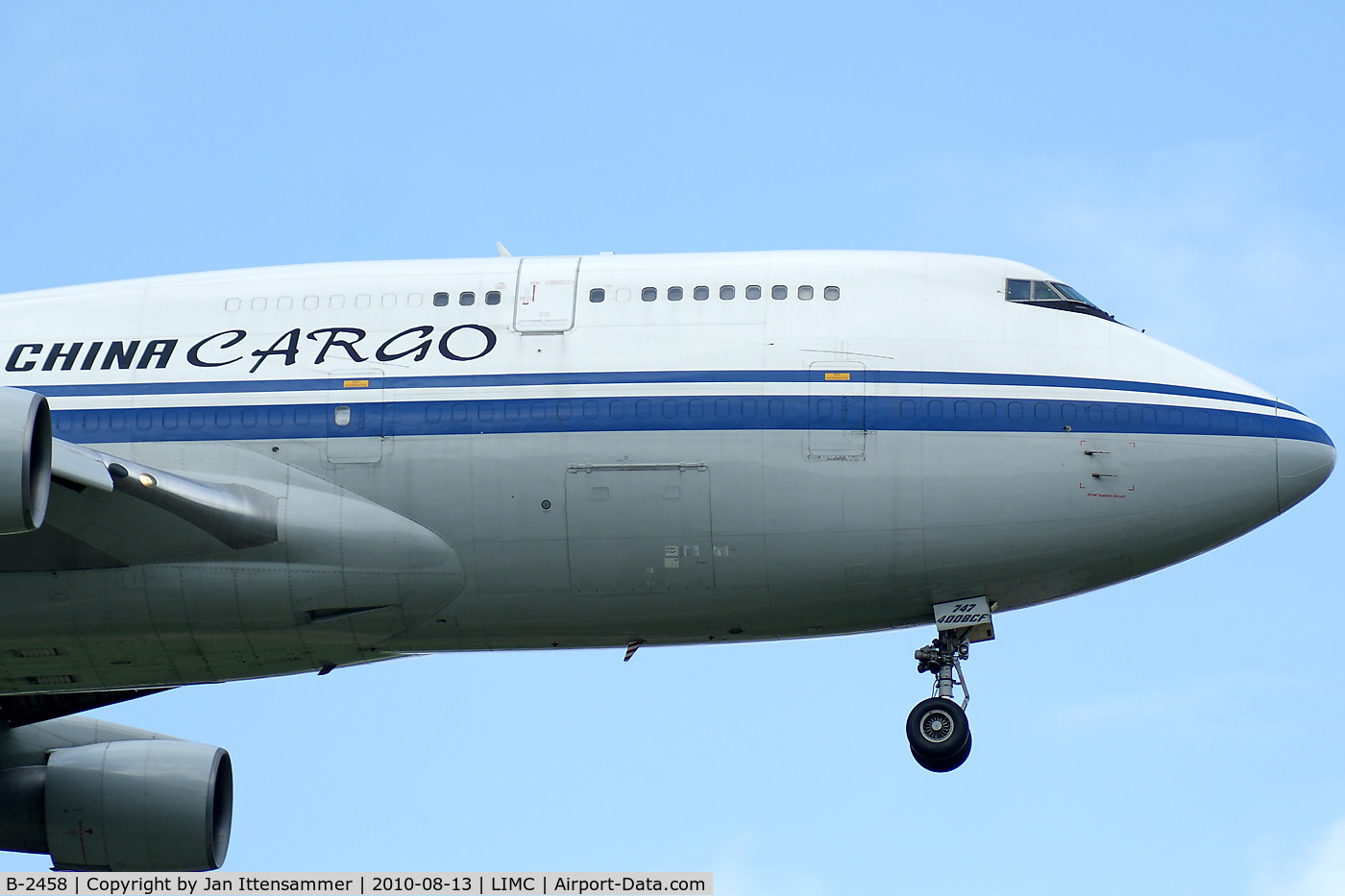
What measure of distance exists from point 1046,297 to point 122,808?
15.1 m

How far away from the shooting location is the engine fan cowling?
29500 mm

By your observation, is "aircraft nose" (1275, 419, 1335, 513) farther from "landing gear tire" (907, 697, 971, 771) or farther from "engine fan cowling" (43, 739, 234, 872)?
"engine fan cowling" (43, 739, 234, 872)

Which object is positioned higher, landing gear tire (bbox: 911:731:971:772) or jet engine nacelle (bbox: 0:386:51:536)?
jet engine nacelle (bbox: 0:386:51:536)

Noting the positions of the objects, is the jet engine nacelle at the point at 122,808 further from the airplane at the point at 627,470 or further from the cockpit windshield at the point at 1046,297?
the cockpit windshield at the point at 1046,297

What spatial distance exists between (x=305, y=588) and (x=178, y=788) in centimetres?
678

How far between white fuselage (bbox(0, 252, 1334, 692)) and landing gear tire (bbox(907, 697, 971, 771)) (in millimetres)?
1191

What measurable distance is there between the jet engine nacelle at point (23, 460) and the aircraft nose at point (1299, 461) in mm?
14222

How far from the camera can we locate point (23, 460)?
21.0 meters

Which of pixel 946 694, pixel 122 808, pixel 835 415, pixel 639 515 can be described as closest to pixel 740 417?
pixel 835 415

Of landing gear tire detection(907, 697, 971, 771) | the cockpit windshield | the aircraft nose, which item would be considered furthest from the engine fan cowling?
→ the aircraft nose

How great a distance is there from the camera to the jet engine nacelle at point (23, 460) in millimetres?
20938

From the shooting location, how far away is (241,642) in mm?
24938

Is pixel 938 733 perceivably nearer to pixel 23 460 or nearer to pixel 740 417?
pixel 740 417

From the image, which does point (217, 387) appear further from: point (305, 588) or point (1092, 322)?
point (1092, 322)
